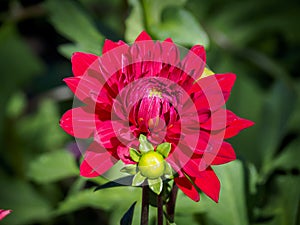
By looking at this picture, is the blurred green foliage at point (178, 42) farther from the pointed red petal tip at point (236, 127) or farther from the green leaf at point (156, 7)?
the pointed red petal tip at point (236, 127)

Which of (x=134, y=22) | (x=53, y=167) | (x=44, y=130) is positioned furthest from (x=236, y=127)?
(x=44, y=130)

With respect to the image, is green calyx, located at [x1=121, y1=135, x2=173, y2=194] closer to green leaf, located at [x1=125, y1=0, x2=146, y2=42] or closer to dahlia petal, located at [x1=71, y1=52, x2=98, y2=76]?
dahlia petal, located at [x1=71, y1=52, x2=98, y2=76]

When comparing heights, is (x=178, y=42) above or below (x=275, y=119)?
above

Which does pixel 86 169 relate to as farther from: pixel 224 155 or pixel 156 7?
pixel 156 7

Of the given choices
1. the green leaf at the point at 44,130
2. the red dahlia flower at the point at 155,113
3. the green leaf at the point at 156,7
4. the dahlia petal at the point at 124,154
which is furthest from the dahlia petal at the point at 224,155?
the green leaf at the point at 44,130

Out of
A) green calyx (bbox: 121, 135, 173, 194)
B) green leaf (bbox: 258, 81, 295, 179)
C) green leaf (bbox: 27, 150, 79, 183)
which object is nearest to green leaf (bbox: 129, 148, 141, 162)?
green calyx (bbox: 121, 135, 173, 194)
